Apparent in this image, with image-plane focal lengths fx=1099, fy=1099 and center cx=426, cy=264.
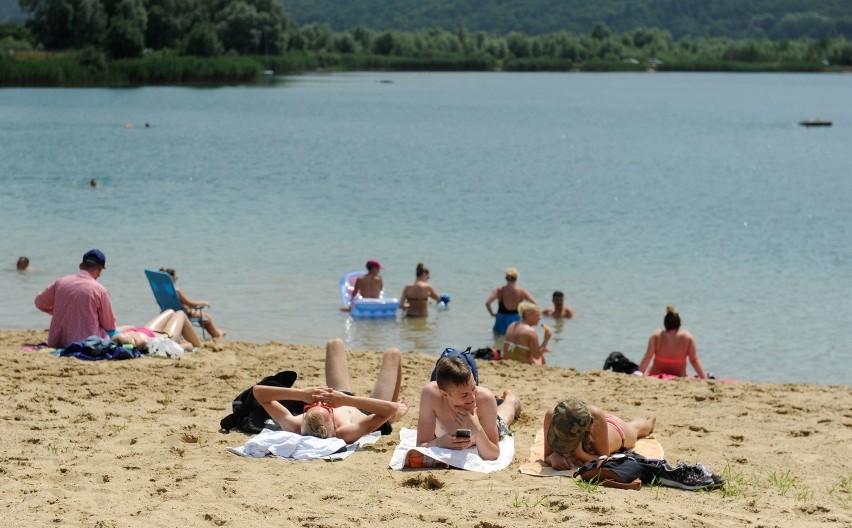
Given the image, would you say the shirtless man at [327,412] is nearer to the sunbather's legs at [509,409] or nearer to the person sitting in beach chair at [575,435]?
the sunbather's legs at [509,409]

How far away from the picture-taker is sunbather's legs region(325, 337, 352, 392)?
7.49 m

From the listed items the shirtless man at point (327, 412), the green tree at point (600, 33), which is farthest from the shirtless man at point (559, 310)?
the green tree at point (600, 33)

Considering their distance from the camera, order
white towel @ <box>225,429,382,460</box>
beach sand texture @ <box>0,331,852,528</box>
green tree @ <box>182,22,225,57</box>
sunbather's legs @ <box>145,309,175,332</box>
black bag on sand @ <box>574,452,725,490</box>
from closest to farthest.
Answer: beach sand texture @ <box>0,331,852,528</box>, black bag on sand @ <box>574,452,725,490</box>, white towel @ <box>225,429,382,460</box>, sunbather's legs @ <box>145,309,175,332</box>, green tree @ <box>182,22,225,57</box>

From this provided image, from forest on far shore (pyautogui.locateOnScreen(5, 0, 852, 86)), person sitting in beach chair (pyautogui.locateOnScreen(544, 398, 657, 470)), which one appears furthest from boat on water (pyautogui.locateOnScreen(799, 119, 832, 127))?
person sitting in beach chair (pyautogui.locateOnScreen(544, 398, 657, 470))

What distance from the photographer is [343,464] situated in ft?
21.2

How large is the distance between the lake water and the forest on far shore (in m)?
23.5

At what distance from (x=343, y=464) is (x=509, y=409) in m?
1.58

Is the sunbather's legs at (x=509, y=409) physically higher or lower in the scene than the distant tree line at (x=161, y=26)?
lower

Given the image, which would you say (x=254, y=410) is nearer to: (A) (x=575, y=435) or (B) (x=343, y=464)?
(B) (x=343, y=464)

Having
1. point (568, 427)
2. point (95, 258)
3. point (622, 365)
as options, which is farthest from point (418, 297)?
point (568, 427)

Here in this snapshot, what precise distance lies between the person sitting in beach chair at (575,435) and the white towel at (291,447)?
4.08ft

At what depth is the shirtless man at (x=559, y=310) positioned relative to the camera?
46.1 feet

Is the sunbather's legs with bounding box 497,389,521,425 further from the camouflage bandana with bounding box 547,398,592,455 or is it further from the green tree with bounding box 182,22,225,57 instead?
the green tree with bounding box 182,22,225,57

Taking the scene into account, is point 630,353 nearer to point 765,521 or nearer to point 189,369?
point 189,369
